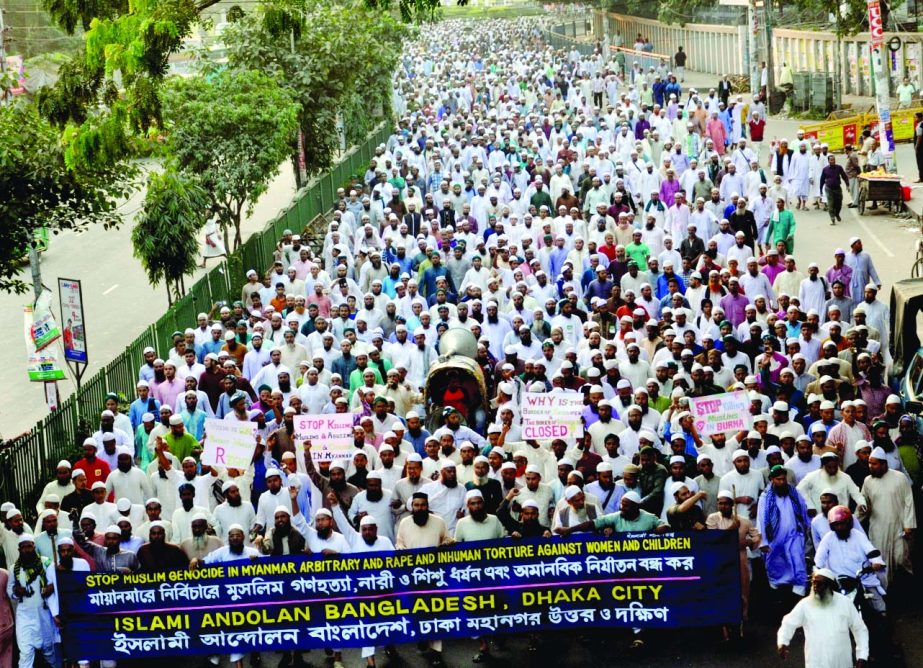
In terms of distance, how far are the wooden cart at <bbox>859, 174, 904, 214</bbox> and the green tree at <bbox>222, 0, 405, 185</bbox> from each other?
988 cm

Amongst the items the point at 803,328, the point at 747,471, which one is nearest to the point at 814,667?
the point at 747,471

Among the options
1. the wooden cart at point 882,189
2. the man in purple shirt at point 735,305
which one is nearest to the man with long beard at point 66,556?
the man in purple shirt at point 735,305

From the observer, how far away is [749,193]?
22.0 metres

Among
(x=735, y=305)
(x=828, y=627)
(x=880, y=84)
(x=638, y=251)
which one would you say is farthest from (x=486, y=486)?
(x=880, y=84)

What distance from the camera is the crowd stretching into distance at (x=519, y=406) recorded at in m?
10.9

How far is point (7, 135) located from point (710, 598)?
29.7 feet

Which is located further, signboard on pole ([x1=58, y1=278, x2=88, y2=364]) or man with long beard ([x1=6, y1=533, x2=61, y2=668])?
signboard on pole ([x1=58, y1=278, x2=88, y2=364])

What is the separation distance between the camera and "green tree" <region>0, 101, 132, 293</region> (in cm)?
1521

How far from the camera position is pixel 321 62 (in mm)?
28516

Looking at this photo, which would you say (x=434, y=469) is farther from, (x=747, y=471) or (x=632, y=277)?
(x=632, y=277)

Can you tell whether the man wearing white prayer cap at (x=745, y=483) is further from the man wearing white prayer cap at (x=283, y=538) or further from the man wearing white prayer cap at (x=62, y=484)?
the man wearing white prayer cap at (x=62, y=484)

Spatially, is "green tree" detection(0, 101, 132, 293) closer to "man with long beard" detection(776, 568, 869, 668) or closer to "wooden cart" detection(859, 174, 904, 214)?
"man with long beard" detection(776, 568, 869, 668)

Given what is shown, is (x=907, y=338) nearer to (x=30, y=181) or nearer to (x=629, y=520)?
(x=629, y=520)

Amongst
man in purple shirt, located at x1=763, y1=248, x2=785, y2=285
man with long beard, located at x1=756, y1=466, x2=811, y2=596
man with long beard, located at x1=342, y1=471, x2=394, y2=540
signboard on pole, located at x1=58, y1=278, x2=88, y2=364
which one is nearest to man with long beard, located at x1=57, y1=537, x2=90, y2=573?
man with long beard, located at x1=342, y1=471, x2=394, y2=540
